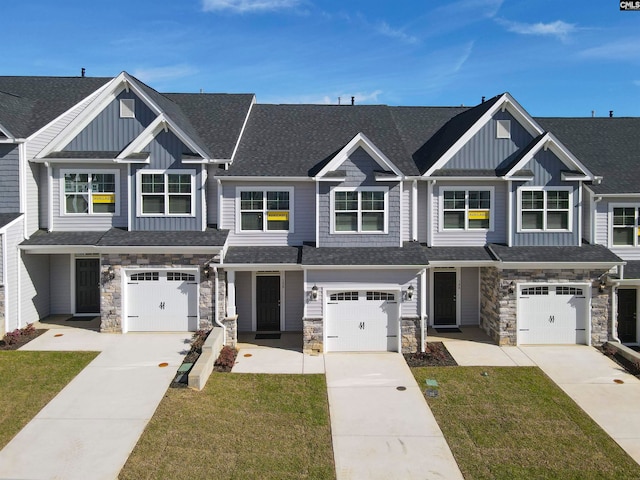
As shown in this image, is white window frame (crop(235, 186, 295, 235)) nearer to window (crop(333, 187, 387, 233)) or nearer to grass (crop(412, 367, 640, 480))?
window (crop(333, 187, 387, 233))

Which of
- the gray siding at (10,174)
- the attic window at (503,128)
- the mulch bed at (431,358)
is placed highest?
the attic window at (503,128)

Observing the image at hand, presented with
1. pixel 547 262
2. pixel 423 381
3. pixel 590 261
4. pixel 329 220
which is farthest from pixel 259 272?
pixel 590 261

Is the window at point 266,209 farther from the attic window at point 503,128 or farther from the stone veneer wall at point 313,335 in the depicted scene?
the attic window at point 503,128

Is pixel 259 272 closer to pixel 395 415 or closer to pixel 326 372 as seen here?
pixel 326 372

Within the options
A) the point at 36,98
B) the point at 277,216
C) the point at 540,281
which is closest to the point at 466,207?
the point at 540,281

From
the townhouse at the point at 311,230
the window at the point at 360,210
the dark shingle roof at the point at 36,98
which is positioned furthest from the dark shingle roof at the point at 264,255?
the dark shingle roof at the point at 36,98

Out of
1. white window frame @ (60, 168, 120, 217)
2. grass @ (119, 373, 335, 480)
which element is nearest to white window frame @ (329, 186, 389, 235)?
grass @ (119, 373, 335, 480)

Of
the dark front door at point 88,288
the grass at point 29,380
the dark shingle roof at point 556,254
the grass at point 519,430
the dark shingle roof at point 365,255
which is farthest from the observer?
the dark front door at point 88,288
